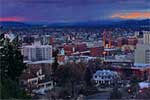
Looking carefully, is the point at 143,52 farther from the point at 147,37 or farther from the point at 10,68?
the point at 10,68

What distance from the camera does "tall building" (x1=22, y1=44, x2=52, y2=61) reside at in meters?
3.40

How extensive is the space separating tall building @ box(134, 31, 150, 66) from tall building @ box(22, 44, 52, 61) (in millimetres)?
802

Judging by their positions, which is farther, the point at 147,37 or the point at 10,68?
the point at 10,68

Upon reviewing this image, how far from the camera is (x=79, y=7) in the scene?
11.1 ft

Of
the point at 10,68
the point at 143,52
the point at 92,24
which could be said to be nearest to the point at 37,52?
the point at 10,68

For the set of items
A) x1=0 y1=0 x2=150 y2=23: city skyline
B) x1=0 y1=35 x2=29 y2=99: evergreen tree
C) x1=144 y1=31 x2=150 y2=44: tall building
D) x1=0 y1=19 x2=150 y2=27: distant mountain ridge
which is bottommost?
x1=0 y1=35 x2=29 y2=99: evergreen tree

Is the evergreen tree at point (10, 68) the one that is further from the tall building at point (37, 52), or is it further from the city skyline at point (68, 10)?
the city skyline at point (68, 10)

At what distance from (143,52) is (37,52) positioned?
3.16 feet

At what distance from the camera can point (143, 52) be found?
3.36 metres

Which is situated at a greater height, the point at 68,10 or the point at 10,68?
the point at 68,10

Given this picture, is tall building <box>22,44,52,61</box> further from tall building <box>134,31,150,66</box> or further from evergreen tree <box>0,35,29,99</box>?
tall building <box>134,31,150,66</box>

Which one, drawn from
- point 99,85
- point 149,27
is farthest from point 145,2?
point 99,85

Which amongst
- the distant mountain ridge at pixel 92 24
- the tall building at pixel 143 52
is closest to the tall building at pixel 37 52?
the distant mountain ridge at pixel 92 24

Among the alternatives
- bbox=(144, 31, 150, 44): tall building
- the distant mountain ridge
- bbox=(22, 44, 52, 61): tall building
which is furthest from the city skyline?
bbox=(22, 44, 52, 61): tall building
